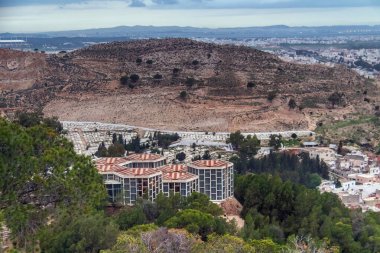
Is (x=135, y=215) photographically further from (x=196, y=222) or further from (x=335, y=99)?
(x=335, y=99)

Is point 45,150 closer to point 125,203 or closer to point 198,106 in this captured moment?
point 125,203

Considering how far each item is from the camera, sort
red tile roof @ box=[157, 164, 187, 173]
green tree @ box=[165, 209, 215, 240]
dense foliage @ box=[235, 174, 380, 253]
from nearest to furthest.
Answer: green tree @ box=[165, 209, 215, 240] < dense foliage @ box=[235, 174, 380, 253] < red tile roof @ box=[157, 164, 187, 173]

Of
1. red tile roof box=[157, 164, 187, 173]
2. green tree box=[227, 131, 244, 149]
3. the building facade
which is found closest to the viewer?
the building facade

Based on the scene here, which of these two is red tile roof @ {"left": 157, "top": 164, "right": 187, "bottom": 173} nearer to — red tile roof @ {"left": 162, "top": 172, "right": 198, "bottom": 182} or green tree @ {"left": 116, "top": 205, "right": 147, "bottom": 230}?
red tile roof @ {"left": 162, "top": 172, "right": 198, "bottom": 182}

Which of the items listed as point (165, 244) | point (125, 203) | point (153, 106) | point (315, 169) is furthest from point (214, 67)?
point (165, 244)

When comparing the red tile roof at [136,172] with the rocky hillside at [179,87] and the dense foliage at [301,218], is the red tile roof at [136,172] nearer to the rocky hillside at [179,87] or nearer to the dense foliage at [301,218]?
the dense foliage at [301,218]

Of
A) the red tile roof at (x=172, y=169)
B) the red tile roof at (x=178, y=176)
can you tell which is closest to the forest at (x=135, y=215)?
the red tile roof at (x=178, y=176)

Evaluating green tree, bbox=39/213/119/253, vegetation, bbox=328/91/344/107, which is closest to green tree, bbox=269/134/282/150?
vegetation, bbox=328/91/344/107

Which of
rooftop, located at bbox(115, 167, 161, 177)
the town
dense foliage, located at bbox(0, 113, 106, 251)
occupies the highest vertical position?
dense foliage, located at bbox(0, 113, 106, 251)
